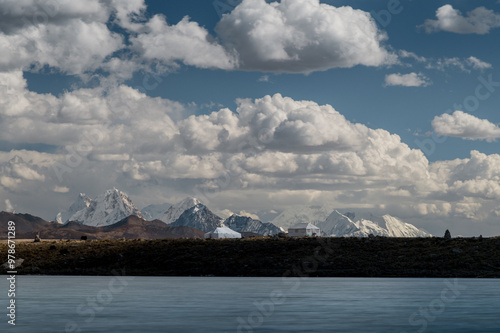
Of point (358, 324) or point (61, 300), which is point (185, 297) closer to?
point (61, 300)

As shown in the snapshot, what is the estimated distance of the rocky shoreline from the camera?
122 m

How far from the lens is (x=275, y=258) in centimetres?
13288

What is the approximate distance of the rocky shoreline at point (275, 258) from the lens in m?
122

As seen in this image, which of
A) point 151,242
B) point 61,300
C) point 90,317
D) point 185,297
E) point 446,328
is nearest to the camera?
point 446,328

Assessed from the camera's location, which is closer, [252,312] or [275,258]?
[252,312]

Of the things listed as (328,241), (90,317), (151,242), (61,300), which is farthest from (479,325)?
(151,242)

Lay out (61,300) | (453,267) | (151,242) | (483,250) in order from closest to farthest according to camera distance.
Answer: (61,300) < (453,267) < (483,250) < (151,242)

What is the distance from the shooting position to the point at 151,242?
157625 millimetres

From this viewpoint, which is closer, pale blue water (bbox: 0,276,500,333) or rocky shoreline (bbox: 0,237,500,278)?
pale blue water (bbox: 0,276,500,333)

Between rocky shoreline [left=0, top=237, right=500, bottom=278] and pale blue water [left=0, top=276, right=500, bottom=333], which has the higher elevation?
rocky shoreline [left=0, top=237, right=500, bottom=278]

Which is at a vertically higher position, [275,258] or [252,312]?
[275,258]

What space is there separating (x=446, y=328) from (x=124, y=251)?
4631 inches

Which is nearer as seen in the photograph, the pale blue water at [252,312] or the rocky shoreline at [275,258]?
the pale blue water at [252,312]

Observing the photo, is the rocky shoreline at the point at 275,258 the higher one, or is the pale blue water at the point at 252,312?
the rocky shoreline at the point at 275,258
